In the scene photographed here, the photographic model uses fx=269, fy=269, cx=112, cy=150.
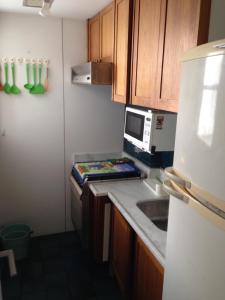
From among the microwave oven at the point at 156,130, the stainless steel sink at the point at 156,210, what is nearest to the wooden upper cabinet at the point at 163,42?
the microwave oven at the point at 156,130

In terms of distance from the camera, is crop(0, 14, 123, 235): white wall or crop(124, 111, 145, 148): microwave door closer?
crop(124, 111, 145, 148): microwave door

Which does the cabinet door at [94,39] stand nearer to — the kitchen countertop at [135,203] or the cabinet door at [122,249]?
the kitchen countertop at [135,203]

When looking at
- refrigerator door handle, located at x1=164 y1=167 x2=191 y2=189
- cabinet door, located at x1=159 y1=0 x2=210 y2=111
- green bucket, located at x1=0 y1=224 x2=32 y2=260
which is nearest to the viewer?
refrigerator door handle, located at x1=164 y1=167 x2=191 y2=189

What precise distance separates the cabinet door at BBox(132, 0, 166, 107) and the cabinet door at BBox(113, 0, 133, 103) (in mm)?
65

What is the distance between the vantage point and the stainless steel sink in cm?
196

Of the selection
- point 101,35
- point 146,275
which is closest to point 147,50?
point 101,35

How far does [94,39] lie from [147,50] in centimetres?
96

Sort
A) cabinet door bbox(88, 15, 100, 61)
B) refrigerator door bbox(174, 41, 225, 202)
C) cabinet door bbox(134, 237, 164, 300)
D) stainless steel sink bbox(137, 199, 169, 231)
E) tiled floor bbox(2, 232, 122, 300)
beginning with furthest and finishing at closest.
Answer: cabinet door bbox(88, 15, 100, 61) → tiled floor bbox(2, 232, 122, 300) → stainless steel sink bbox(137, 199, 169, 231) → cabinet door bbox(134, 237, 164, 300) → refrigerator door bbox(174, 41, 225, 202)

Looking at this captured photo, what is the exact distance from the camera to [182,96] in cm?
98

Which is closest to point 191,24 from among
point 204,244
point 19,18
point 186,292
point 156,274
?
point 204,244

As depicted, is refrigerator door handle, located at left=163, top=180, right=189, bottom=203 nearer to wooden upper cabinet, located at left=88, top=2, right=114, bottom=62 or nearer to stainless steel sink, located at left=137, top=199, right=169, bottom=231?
stainless steel sink, located at left=137, top=199, right=169, bottom=231

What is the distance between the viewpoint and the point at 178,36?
129cm

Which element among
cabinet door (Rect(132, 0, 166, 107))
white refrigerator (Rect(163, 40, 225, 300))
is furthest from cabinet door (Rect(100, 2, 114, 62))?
white refrigerator (Rect(163, 40, 225, 300))

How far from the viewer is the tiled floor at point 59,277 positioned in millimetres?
2070
